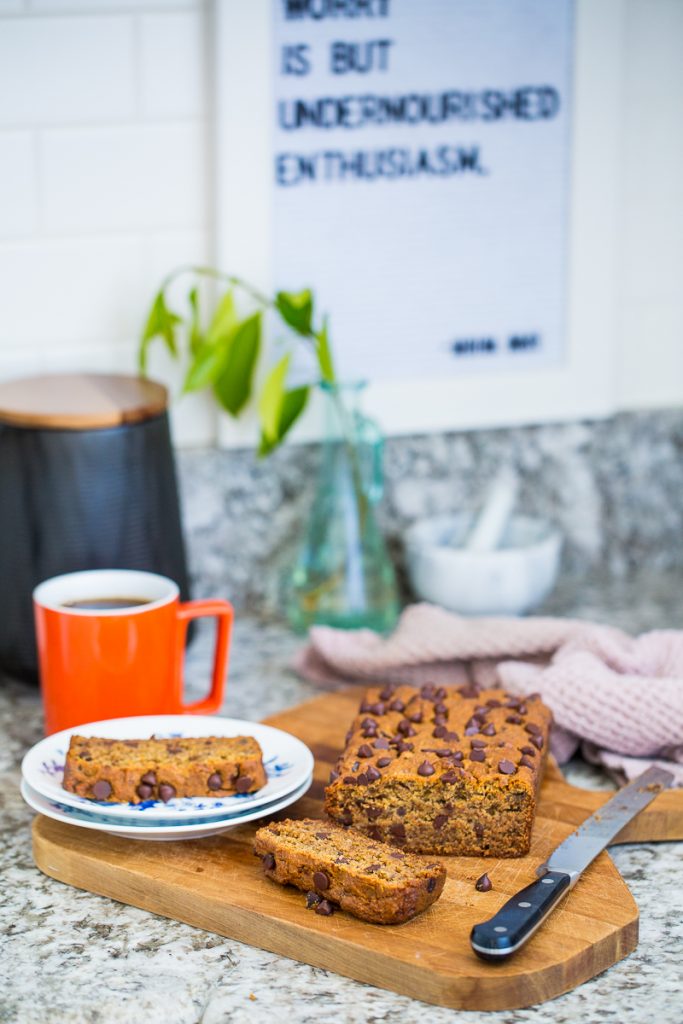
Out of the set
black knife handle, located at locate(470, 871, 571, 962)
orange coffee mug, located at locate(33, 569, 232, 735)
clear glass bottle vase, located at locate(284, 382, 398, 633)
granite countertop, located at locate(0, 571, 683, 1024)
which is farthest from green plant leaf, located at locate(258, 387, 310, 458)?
black knife handle, located at locate(470, 871, 571, 962)

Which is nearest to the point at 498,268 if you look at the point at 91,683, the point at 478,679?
the point at 478,679

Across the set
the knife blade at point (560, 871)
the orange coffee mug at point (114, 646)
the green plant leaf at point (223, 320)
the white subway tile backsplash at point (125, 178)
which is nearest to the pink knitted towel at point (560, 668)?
the knife blade at point (560, 871)

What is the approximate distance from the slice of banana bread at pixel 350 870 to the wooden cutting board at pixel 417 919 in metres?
0.01

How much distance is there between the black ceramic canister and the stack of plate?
0.20 metres

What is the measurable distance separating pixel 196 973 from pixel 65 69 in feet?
2.66

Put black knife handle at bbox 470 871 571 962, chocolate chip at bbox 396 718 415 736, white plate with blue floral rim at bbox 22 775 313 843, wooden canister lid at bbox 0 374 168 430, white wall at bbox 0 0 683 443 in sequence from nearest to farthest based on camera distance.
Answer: black knife handle at bbox 470 871 571 962 → white plate with blue floral rim at bbox 22 775 313 843 → chocolate chip at bbox 396 718 415 736 → wooden canister lid at bbox 0 374 168 430 → white wall at bbox 0 0 683 443

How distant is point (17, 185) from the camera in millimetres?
1271

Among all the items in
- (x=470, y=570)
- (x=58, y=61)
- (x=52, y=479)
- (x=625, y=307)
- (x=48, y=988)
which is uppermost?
(x=58, y=61)

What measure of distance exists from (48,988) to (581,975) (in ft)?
1.01

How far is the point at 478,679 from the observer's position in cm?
122

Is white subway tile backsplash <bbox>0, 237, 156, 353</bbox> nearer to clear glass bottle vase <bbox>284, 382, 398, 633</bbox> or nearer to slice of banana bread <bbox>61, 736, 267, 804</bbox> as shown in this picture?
clear glass bottle vase <bbox>284, 382, 398, 633</bbox>

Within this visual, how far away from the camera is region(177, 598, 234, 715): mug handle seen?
109 cm

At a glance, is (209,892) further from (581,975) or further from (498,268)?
(498,268)

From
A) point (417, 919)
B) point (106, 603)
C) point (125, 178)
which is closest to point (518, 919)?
point (417, 919)
